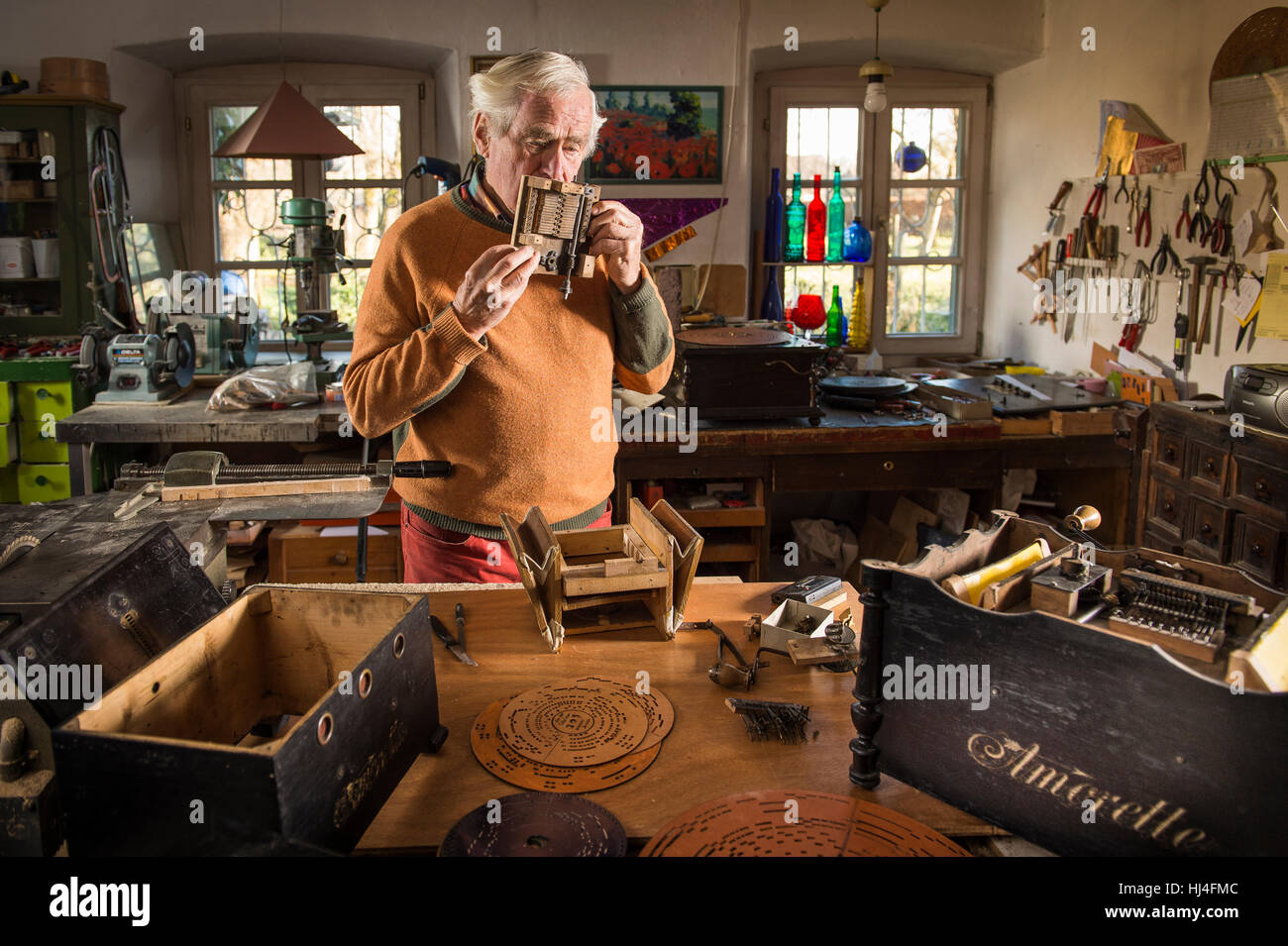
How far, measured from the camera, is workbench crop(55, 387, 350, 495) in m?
3.45

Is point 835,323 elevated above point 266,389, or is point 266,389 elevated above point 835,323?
point 835,323

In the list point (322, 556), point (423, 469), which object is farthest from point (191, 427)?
point (423, 469)

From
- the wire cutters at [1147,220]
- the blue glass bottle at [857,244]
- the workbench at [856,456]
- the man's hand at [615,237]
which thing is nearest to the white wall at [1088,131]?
the wire cutters at [1147,220]

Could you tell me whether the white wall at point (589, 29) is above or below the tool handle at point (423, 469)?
above

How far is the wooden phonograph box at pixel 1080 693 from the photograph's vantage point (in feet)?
3.32

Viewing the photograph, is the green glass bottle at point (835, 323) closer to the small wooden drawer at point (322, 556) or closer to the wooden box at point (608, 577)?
the small wooden drawer at point (322, 556)

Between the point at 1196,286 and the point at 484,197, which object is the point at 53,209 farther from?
the point at 1196,286

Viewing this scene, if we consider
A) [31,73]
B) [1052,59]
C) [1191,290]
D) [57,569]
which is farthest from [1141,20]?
[31,73]

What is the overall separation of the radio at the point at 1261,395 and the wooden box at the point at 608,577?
1.75m

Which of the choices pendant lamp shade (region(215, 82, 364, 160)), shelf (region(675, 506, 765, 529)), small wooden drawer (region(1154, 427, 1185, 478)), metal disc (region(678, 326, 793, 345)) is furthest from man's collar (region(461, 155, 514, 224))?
pendant lamp shade (region(215, 82, 364, 160))

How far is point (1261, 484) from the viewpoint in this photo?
264 cm

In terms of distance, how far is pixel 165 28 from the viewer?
4555mm

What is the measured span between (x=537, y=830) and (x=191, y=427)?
272 centimetres

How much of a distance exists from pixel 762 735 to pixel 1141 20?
11.5ft
